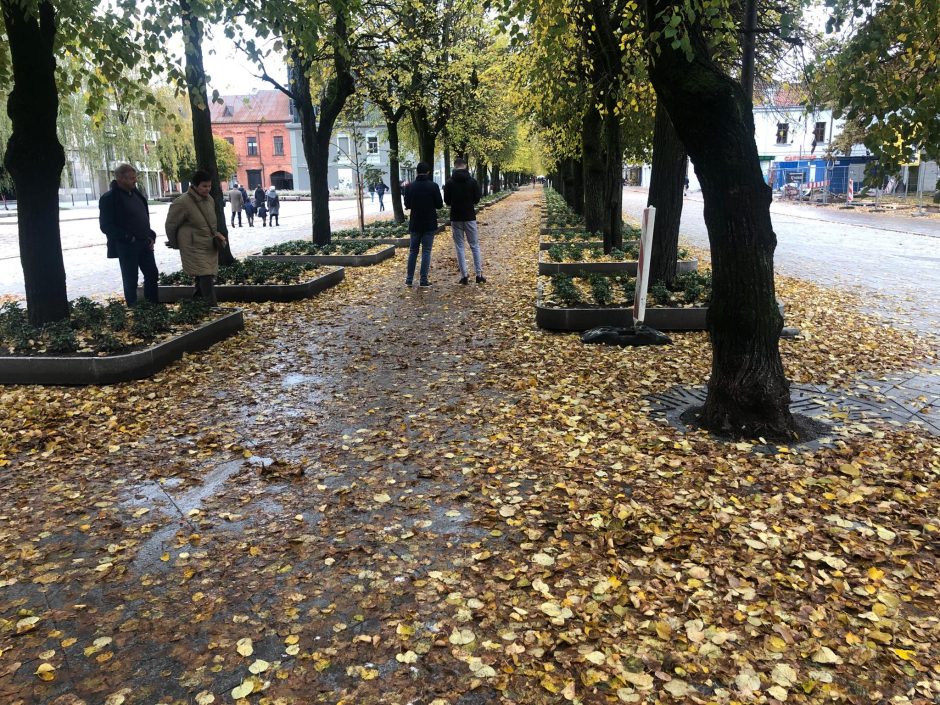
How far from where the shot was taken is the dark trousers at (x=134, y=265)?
9.27 m

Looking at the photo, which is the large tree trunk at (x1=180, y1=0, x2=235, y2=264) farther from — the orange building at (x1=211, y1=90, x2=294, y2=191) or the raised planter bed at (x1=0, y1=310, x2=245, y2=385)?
the orange building at (x1=211, y1=90, x2=294, y2=191)

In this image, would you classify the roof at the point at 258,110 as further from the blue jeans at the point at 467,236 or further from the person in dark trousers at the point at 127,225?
the person in dark trousers at the point at 127,225

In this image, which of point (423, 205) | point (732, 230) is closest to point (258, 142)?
point (423, 205)

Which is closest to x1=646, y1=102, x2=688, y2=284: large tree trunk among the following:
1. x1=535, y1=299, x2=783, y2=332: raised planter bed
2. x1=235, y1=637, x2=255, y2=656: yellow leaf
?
x1=535, y1=299, x2=783, y2=332: raised planter bed

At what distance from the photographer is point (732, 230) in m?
5.12

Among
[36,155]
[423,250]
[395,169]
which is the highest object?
[395,169]

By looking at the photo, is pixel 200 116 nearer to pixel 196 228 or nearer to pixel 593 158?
pixel 196 228

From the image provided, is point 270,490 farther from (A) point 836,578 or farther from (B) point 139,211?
(B) point 139,211

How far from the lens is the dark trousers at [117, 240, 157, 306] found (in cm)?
927

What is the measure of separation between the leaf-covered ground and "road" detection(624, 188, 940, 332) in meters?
5.22

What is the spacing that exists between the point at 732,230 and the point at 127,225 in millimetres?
7470

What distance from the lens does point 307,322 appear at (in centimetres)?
959

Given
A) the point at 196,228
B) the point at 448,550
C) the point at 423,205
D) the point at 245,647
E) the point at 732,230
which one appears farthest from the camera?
the point at 423,205

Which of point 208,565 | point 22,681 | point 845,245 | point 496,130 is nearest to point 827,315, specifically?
point 208,565
